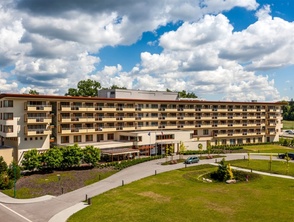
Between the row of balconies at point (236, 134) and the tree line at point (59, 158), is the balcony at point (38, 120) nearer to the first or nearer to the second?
the tree line at point (59, 158)

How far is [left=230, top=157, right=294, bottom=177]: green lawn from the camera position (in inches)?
2574

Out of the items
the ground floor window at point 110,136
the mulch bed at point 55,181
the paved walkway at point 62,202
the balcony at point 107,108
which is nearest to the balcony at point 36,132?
the mulch bed at point 55,181

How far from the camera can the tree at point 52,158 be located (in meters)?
61.8

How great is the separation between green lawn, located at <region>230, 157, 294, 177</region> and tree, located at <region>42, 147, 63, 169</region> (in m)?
39.8

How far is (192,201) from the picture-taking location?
44312 millimetres

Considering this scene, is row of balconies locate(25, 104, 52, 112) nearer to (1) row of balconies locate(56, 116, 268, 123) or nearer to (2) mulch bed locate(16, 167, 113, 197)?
(1) row of balconies locate(56, 116, 268, 123)

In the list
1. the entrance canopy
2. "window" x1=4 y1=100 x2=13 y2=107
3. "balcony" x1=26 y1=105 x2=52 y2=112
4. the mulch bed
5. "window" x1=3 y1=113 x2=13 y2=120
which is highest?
"window" x1=4 y1=100 x2=13 y2=107

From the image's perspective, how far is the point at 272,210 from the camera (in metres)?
40.2

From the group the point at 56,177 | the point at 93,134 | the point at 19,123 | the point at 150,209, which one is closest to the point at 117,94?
the point at 93,134

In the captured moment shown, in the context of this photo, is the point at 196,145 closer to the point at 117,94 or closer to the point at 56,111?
the point at 117,94

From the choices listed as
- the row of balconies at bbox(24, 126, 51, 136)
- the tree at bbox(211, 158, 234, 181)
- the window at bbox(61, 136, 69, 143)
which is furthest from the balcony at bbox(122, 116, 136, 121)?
the tree at bbox(211, 158, 234, 181)

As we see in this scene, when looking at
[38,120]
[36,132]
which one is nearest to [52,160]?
[36,132]

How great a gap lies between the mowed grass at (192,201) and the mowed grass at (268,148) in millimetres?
42384

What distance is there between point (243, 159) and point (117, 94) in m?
40.8
